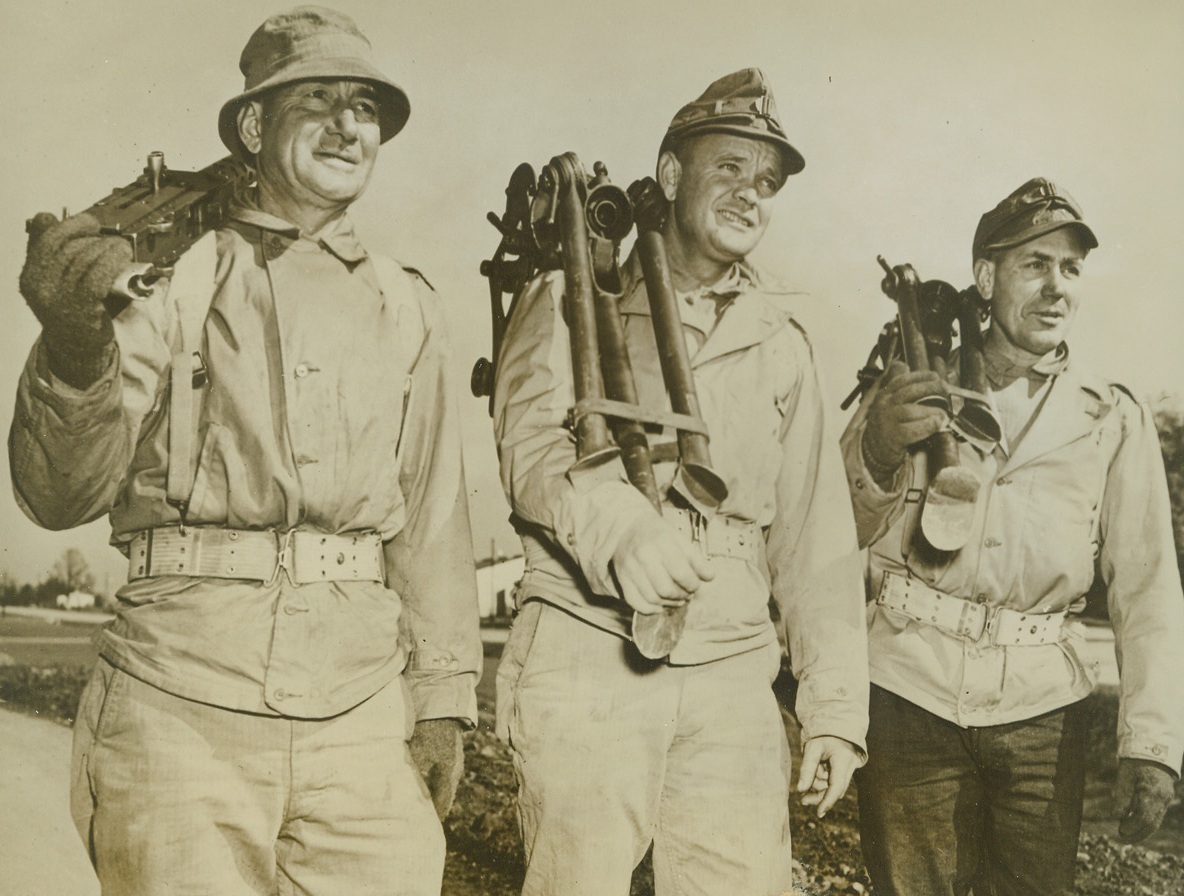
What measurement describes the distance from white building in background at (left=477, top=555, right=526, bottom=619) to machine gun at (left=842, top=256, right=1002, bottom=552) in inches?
41.3

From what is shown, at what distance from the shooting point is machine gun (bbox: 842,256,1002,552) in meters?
3.38

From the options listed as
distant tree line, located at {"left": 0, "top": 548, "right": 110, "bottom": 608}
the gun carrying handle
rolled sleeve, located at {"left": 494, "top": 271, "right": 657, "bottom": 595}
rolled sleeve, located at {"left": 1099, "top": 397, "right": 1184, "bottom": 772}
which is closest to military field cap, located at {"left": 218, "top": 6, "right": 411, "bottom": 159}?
the gun carrying handle

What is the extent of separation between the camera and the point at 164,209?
2.81 metres

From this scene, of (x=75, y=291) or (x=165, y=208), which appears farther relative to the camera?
(x=165, y=208)

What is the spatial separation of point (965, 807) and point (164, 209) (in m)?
2.46

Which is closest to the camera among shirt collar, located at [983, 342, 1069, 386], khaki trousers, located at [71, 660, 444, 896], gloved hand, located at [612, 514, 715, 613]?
khaki trousers, located at [71, 660, 444, 896]

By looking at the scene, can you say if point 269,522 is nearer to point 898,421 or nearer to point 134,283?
point 134,283

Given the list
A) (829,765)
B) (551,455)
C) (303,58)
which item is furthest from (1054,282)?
(303,58)

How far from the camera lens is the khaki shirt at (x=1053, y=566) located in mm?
3320

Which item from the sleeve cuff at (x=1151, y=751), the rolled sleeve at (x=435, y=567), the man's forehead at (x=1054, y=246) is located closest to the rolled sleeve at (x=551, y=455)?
the rolled sleeve at (x=435, y=567)

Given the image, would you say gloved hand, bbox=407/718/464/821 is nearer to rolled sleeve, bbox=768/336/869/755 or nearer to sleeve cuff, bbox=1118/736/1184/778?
rolled sleeve, bbox=768/336/869/755

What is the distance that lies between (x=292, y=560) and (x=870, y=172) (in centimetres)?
199

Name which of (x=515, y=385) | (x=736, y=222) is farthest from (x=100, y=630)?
(x=736, y=222)

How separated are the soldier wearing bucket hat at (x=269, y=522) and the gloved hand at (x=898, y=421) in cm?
117
